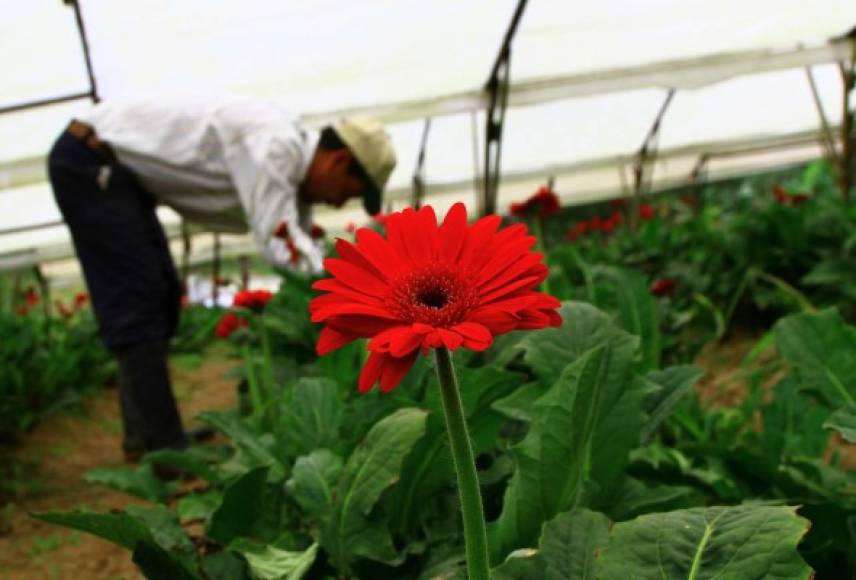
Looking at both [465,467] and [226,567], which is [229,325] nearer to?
[226,567]

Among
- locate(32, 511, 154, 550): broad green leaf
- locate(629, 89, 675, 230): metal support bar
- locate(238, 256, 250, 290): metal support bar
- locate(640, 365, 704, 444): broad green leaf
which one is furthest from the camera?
locate(629, 89, 675, 230): metal support bar

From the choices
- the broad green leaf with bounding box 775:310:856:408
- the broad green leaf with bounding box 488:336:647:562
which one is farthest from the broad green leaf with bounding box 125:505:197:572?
the broad green leaf with bounding box 775:310:856:408

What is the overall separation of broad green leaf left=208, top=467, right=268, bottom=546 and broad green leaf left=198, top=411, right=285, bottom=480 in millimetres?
267

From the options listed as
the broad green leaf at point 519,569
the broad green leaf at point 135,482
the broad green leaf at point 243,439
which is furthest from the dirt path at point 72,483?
the broad green leaf at point 519,569

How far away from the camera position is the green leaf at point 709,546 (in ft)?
2.40

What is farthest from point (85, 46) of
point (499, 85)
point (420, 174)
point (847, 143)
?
point (420, 174)

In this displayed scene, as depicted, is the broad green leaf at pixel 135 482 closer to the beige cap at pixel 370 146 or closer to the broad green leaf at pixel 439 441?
the broad green leaf at pixel 439 441

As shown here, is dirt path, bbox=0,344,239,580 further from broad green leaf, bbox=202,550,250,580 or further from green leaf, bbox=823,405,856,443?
green leaf, bbox=823,405,856,443

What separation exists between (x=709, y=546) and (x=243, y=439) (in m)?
0.99

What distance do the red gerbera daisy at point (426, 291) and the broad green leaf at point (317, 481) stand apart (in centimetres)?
60

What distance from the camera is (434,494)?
1.28 metres

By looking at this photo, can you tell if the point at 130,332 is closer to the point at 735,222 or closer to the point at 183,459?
the point at 183,459

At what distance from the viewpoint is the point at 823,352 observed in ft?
4.74

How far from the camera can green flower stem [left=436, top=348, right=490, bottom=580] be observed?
2.12 feet
